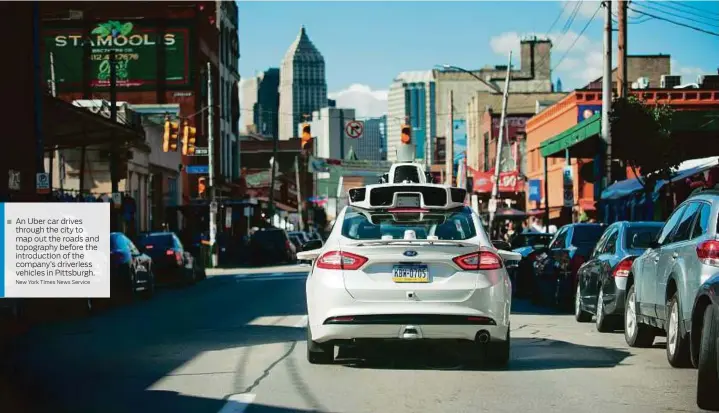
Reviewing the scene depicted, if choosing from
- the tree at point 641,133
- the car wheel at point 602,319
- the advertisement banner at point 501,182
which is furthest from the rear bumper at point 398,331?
the advertisement banner at point 501,182

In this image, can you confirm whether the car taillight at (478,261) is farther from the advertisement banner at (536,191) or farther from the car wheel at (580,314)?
the advertisement banner at (536,191)

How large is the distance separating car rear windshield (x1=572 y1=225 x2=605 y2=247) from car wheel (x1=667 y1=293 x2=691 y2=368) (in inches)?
366

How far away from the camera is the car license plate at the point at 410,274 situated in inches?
436

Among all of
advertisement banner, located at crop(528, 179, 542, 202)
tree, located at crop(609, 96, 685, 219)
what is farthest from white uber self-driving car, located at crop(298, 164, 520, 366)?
advertisement banner, located at crop(528, 179, 542, 202)

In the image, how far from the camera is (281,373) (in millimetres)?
11305

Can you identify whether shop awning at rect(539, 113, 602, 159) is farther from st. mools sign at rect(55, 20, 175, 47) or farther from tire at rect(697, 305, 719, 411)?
st. mools sign at rect(55, 20, 175, 47)

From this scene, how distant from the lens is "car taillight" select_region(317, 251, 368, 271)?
11.2 meters

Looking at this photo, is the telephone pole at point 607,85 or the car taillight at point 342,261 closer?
the car taillight at point 342,261

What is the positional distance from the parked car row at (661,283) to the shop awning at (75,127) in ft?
46.4

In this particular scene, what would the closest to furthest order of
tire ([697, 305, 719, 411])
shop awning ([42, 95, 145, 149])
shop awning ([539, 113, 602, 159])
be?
1. tire ([697, 305, 719, 411])
2. shop awning ([42, 95, 145, 149])
3. shop awning ([539, 113, 602, 159])

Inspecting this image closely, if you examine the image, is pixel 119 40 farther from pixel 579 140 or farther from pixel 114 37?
pixel 579 140

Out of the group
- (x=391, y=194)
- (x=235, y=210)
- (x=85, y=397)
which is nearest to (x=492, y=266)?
(x=391, y=194)

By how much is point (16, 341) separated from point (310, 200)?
120188 mm

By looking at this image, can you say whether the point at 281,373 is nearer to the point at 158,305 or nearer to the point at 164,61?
the point at 158,305
